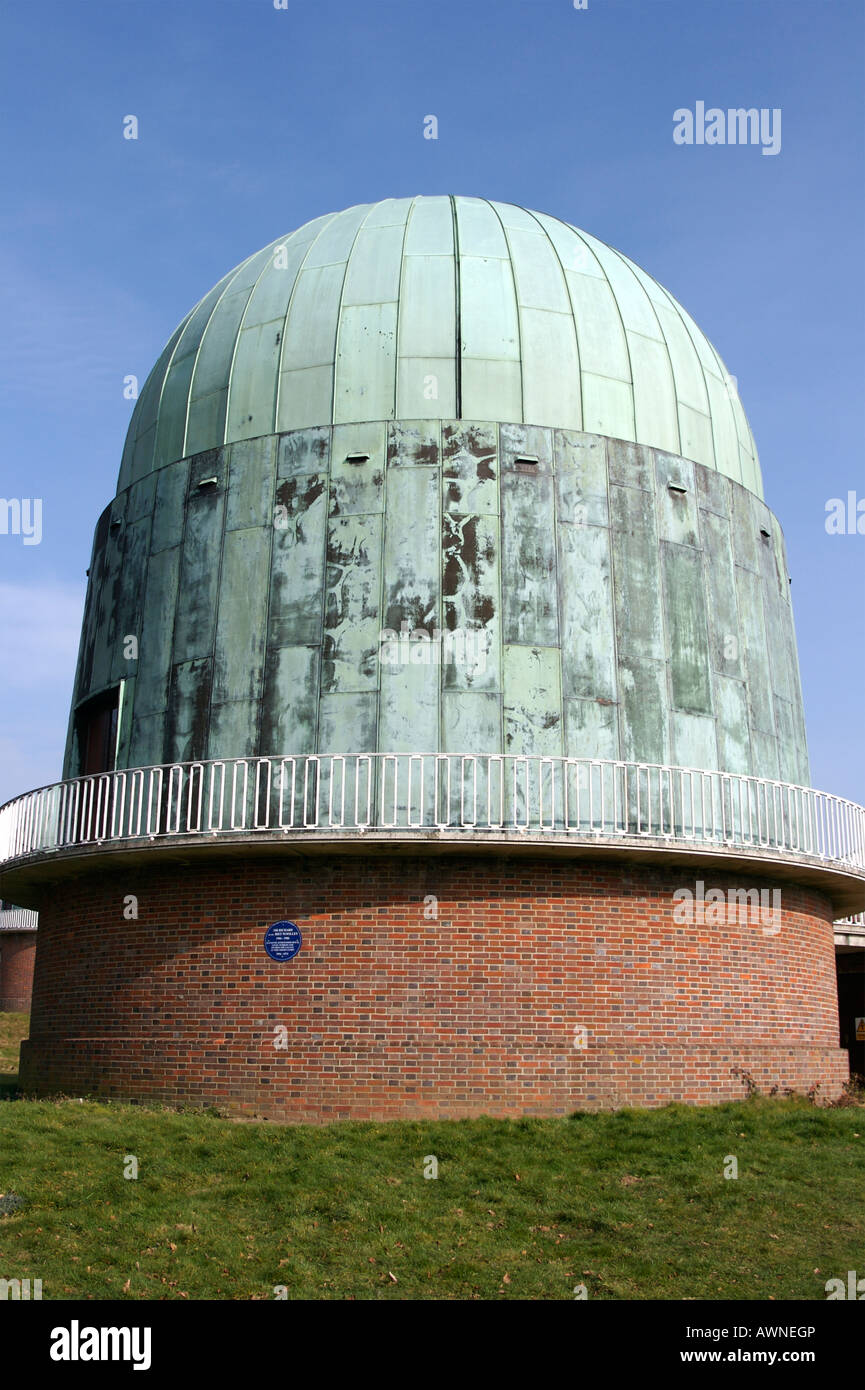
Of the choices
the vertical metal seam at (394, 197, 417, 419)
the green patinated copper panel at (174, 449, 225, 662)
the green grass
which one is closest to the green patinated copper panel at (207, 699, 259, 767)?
the green patinated copper panel at (174, 449, 225, 662)

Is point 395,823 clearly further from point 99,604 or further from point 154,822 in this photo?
point 99,604

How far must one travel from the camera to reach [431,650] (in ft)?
51.8

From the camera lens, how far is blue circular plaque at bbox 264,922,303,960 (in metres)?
14.6

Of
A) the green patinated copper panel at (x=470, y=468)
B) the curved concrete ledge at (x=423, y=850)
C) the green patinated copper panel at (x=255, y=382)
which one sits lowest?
the curved concrete ledge at (x=423, y=850)

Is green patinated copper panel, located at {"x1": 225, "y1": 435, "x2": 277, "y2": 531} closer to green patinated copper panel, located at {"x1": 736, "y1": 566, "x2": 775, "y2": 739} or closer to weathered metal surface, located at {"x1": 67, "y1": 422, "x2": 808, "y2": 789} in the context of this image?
weathered metal surface, located at {"x1": 67, "y1": 422, "x2": 808, "y2": 789}

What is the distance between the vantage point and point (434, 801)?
15.1 m

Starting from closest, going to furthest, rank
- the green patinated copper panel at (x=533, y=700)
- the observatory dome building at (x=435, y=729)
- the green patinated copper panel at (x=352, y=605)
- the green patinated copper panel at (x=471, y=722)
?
1. the observatory dome building at (x=435, y=729)
2. the green patinated copper panel at (x=471, y=722)
3. the green patinated copper panel at (x=533, y=700)
4. the green patinated copper panel at (x=352, y=605)

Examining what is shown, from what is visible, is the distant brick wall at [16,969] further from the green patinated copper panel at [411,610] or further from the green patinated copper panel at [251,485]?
the green patinated copper panel at [411,610]

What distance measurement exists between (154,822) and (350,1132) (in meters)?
4.77

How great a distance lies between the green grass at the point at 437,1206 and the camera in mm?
9609

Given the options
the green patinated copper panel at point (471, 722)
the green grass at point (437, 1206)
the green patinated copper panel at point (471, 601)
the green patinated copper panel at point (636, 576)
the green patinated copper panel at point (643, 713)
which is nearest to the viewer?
the green grass at point (437, 1206)

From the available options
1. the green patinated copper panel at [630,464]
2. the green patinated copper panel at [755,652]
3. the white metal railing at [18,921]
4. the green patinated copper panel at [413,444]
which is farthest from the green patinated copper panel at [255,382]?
the white metal railing at [18,921]

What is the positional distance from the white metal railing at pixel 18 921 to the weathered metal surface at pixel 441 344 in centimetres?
2427

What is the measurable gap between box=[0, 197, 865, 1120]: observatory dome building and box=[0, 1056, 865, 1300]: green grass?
43.1 inches
